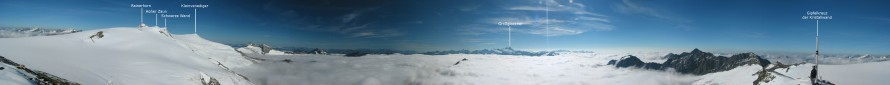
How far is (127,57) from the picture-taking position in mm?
16406

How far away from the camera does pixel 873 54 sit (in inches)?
701

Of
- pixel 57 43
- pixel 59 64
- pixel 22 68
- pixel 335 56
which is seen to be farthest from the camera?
pixel 335 56

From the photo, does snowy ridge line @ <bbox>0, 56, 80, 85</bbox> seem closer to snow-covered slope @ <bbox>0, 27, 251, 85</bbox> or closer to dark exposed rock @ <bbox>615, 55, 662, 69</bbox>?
snow-covered slope @ <bbox>0, 27, 251, 85</bbox>

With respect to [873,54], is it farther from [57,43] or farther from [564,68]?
[57,43]

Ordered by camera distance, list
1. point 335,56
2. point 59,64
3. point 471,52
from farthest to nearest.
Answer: point 335,56 < point 471,52 < point 59,64

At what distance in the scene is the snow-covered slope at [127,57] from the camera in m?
13.3

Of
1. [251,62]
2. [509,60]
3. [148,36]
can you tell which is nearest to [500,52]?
[509,60]

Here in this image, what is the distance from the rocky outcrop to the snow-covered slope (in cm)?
1090

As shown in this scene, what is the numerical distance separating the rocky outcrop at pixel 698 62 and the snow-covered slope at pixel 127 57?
35.8 feet

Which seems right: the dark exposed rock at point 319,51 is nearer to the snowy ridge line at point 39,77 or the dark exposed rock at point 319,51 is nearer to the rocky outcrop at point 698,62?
the snowy ridge line at point 39,77

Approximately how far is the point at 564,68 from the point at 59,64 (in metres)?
11.4

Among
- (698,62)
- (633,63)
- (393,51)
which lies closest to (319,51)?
(393,51)

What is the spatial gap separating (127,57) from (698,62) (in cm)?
1676

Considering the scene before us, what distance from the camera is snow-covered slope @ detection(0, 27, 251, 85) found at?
1332 cm
